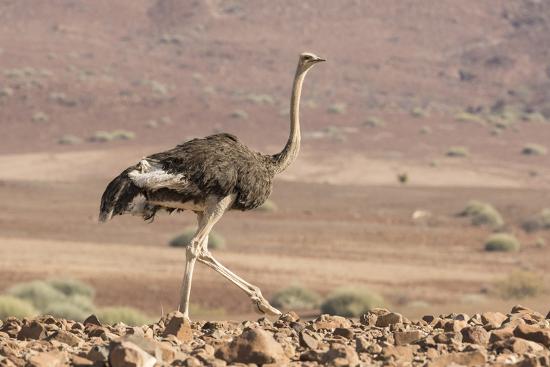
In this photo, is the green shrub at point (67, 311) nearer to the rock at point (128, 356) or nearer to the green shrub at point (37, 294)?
the green shrub at point (37, 294)

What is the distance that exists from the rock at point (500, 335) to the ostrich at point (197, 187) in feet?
7.72

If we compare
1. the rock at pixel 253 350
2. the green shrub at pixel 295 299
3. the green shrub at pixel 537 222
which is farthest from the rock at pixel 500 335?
the green shrub at pixel 537 222

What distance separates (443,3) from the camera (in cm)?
9144

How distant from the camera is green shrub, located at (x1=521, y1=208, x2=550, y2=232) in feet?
108

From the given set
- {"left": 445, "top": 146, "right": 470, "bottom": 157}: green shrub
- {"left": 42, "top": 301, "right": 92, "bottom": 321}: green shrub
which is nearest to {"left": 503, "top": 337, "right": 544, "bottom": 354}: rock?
{"left": 42, "top": 301, "right": 92, "bottom": 321}: green shrub

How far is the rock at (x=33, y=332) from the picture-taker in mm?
7148

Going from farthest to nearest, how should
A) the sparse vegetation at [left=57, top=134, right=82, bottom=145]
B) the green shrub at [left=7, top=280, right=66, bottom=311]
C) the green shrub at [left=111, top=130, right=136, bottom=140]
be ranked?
the green shrub at [left=111, top=130, right=136, bottom=140] → the sparse vegetation at [left=57, top=134, right=82, bottom=145] → the green shrub at [left=7, top=280, right=66, bottom=311]

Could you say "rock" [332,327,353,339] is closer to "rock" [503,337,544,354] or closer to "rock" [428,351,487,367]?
"rock" [503,337,544,354]

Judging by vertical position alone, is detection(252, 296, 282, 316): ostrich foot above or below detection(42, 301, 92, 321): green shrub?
above

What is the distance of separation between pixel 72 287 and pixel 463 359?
587 inches

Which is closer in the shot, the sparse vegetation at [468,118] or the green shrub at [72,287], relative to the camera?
the green shrub at [72,287]

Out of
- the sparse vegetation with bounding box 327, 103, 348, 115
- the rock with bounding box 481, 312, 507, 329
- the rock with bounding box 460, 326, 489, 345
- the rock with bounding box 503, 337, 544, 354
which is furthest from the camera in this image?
the sparse vegetation with bounding box 327, 103, 348, 115

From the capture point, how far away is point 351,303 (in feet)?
62.3

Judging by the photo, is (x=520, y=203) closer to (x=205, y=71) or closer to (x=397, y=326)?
(x=397, y=326)
